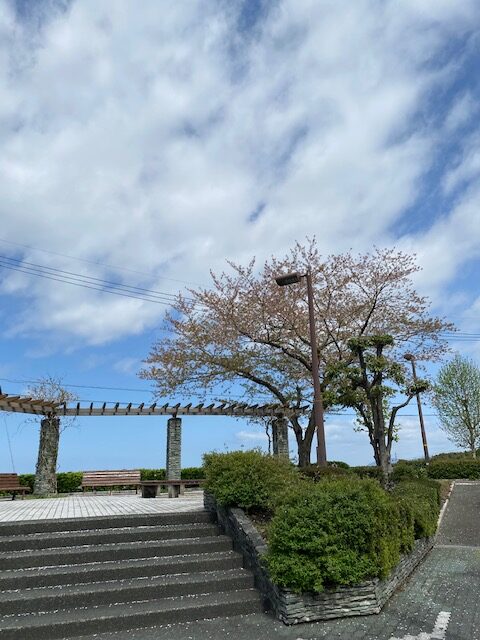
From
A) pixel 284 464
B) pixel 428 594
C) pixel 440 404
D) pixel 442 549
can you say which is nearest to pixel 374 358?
pixel 442 549

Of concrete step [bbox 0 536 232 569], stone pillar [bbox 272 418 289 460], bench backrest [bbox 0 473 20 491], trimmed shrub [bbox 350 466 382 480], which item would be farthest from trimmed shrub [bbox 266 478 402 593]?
stone pillar [bbox 272 418 289 460]

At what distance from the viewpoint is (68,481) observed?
19.2 metres

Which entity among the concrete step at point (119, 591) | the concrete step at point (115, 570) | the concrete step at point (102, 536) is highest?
the concrete step at point (102, 536)

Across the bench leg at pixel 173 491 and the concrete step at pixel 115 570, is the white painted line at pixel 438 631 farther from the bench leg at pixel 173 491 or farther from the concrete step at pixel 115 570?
the bench leg at pixel 173 491

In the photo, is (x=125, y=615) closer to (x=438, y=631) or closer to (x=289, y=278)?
(x=438, y=631)

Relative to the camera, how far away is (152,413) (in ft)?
59.2

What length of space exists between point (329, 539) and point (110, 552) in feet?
8.49

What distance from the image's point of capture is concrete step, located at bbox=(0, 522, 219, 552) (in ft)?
18.5

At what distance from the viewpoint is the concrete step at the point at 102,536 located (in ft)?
18.5

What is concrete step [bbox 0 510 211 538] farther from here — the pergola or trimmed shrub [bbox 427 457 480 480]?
trimmed shrub [bbox 427 457 480 480]

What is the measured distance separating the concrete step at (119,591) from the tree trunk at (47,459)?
524 inches

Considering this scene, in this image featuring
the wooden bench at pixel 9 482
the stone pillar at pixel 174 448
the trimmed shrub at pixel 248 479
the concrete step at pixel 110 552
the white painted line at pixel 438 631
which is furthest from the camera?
the stone pillar at pixel 174 448

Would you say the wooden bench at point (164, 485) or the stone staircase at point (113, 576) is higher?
the wooden bench at point (164, 485)

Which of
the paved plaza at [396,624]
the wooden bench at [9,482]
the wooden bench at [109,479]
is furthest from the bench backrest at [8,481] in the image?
the paved plaza at [396,624]
